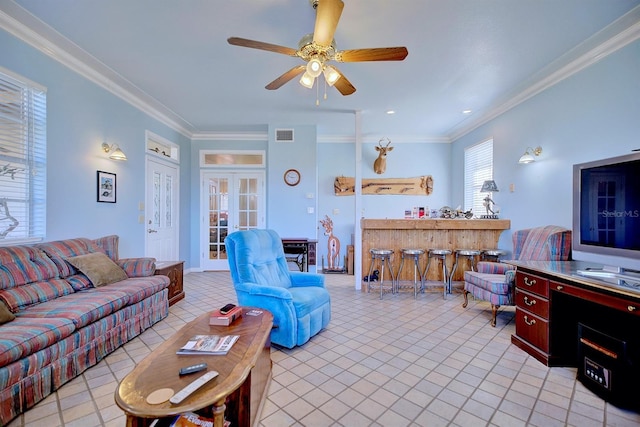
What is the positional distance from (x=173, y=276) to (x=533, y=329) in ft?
13.3

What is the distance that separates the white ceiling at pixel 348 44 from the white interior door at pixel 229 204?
1.70 metres

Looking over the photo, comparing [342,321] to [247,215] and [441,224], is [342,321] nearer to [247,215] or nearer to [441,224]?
[441,224]

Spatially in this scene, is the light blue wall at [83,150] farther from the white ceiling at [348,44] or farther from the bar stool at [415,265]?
the bar stool at [415,265]

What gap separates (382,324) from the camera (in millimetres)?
3129

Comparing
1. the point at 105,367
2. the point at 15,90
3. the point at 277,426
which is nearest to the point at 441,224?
the point at 277,426

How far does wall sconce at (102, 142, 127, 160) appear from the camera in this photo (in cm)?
355

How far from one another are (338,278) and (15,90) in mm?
4891

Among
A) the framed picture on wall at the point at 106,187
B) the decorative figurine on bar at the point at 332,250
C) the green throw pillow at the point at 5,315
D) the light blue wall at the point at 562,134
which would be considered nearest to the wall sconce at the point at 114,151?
the framed picture on wall at the point at 106,187

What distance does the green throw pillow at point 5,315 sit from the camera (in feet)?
6.33

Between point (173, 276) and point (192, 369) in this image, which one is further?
point (173, 276)

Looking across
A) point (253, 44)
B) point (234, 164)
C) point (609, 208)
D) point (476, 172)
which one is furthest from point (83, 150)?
point (476, 172)

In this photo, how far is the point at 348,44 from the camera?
2.79 meters

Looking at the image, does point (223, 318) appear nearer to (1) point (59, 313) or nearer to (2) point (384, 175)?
(1) point (59, 313)

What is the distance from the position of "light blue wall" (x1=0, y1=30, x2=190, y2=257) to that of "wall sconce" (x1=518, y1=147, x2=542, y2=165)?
542 cm
